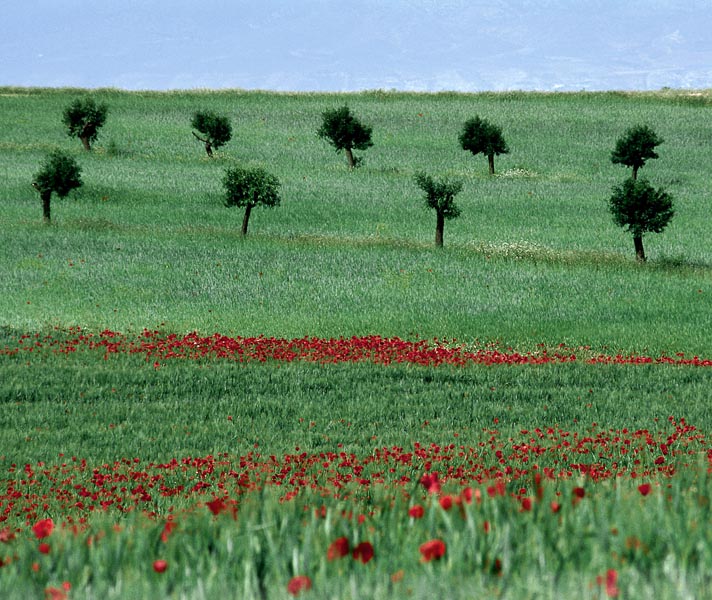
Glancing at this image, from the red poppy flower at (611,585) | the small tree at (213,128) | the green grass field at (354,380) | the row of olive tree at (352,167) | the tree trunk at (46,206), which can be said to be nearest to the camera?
the red poppy flower at (611,585)

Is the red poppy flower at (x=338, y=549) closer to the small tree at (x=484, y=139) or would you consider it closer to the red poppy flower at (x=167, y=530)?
the red poppy flower at (x=167, y=530)

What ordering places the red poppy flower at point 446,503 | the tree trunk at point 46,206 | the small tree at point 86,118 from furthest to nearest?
the small tree at point 86,118, the tree trunk at point 46,206, the red poppy flower at point 446,503

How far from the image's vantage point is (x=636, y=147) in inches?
2333

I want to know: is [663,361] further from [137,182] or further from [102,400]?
[137,182]

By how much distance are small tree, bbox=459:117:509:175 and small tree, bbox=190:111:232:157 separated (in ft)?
53.1

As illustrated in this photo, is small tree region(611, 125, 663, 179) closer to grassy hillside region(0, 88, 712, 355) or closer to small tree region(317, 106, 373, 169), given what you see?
grassy hillside region(0, 88, 712, 355)

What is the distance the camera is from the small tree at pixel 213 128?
218ft

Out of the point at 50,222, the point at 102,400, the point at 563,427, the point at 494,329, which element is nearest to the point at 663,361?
the point at 494,329

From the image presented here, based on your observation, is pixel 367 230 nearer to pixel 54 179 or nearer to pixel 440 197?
pixel 440 197

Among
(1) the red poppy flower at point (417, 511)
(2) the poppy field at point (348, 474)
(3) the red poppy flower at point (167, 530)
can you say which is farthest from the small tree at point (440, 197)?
(3) the red poppy flower at point (167, 530)

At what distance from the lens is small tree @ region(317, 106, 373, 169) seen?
213 feet

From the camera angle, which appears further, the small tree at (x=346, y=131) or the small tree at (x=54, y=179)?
the small tree at (x=346, y=131)

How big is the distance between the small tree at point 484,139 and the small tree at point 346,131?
6.51 metres

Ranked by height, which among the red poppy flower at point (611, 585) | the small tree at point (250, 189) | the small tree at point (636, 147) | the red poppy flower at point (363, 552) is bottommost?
the red poppy flower at point (363, 552)
